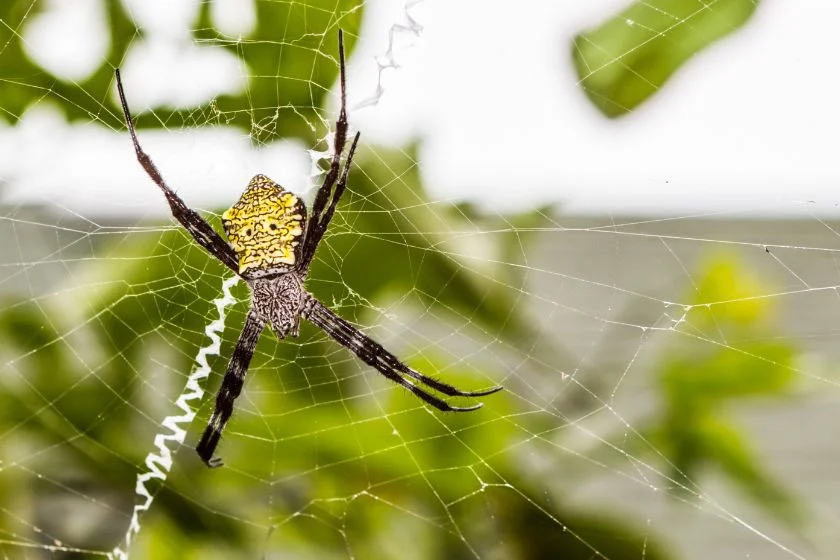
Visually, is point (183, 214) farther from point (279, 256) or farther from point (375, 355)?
point (375, 355)

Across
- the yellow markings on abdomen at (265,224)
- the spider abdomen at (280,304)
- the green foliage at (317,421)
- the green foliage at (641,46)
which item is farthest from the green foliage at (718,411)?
the spider abdomen at (280,304)

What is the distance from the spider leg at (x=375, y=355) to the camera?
2867mm

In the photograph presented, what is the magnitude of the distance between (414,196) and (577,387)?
0.84m

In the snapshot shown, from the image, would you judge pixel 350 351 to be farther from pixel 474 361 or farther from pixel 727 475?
pixel 727 475

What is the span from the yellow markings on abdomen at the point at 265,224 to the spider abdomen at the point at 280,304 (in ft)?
1.63

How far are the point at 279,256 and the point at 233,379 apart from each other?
870mm

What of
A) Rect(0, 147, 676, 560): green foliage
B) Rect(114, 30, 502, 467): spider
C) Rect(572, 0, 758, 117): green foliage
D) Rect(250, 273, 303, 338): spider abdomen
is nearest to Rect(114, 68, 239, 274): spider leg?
Rect(114, 30, 502, 467): spider

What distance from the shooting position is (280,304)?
331 centimetres

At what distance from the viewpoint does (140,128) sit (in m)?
2.62

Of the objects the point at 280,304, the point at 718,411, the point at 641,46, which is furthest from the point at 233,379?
the point at 641,46

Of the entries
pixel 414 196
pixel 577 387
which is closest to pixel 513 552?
pixel 577 387

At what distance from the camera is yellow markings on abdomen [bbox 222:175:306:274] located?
2.61 metres

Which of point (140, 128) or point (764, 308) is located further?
point (764, 308)

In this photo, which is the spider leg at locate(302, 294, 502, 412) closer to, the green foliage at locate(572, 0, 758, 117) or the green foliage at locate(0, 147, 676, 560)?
the green foliage at locate(0, 147, 676, 560)
